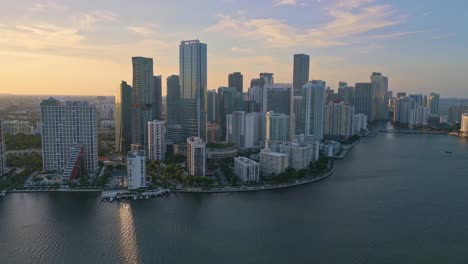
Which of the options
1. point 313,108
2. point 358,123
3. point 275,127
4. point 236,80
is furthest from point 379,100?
point 275,127

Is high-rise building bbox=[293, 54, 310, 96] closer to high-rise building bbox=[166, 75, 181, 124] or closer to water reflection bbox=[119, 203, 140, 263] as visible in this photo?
high-rise building bbox=[166, 75, 181, 124]

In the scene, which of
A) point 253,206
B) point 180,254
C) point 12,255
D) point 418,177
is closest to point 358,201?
point 253,206

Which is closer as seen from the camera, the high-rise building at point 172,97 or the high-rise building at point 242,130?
the high-rise building at point 242,130

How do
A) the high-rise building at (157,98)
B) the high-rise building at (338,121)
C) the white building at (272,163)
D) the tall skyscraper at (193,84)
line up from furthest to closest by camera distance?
the high-rise building at (338,121) < the high-rise building at (157,98) < the tall skyscraper at (193,84) < the white building at (272,163)

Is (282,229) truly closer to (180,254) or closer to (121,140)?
(180,254)

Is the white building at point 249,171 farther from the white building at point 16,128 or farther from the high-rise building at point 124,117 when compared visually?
the white building at point 16,128

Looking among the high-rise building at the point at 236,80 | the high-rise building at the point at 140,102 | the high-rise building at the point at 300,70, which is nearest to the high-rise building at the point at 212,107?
the high-rise building at the point at 236,80

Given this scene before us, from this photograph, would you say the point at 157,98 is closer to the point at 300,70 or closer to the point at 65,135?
the point at 65,135
